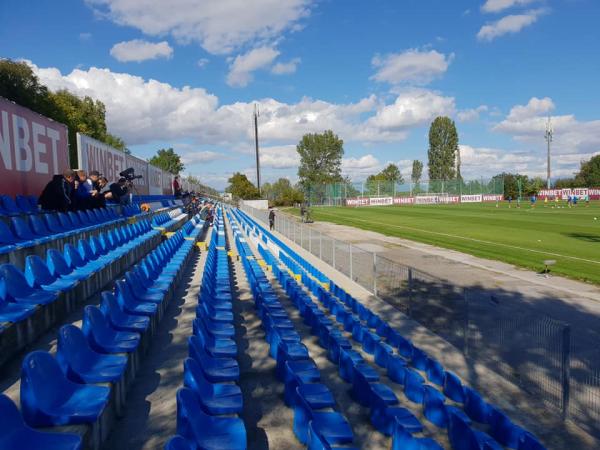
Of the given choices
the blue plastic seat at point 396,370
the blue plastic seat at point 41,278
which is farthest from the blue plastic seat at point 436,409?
the blue plastic seat at point 41,278

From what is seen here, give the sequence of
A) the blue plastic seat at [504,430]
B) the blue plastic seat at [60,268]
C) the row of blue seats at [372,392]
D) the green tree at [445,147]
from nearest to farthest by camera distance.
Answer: the row of blue seats at [372,392]
the blue plastic seat at [504,430]
the blue plastic seat at [60,268]
the green tree at [445,147]

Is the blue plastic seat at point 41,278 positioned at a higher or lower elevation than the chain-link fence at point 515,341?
higher

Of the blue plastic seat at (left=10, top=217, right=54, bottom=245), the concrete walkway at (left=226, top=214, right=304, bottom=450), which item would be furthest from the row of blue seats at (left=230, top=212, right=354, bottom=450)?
the blue plastic seat at (left=10, top=217, right=54, bottom=245)

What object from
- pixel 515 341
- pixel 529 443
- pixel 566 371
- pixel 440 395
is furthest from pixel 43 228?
pixel 566 371

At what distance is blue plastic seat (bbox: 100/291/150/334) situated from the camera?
171 inches

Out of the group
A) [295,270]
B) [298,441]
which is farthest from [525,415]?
[295,270]

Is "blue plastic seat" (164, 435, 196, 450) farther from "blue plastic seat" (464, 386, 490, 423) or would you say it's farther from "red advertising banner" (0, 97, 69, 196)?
"red advertising banner" (0, 97, 69, 196)

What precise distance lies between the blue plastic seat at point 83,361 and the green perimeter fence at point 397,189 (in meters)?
58.2

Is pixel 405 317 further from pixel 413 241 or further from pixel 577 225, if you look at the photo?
pixel 577 225

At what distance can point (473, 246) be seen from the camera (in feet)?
57.4

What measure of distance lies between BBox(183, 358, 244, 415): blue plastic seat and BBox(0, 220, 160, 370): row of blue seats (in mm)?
1696

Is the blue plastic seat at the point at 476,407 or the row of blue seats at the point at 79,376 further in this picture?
the blue plastic seat at the point at 476,407

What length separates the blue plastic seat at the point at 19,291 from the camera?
437 cm

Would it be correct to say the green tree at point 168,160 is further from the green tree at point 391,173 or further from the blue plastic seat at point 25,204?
the blue plastic seat at point 25,204
